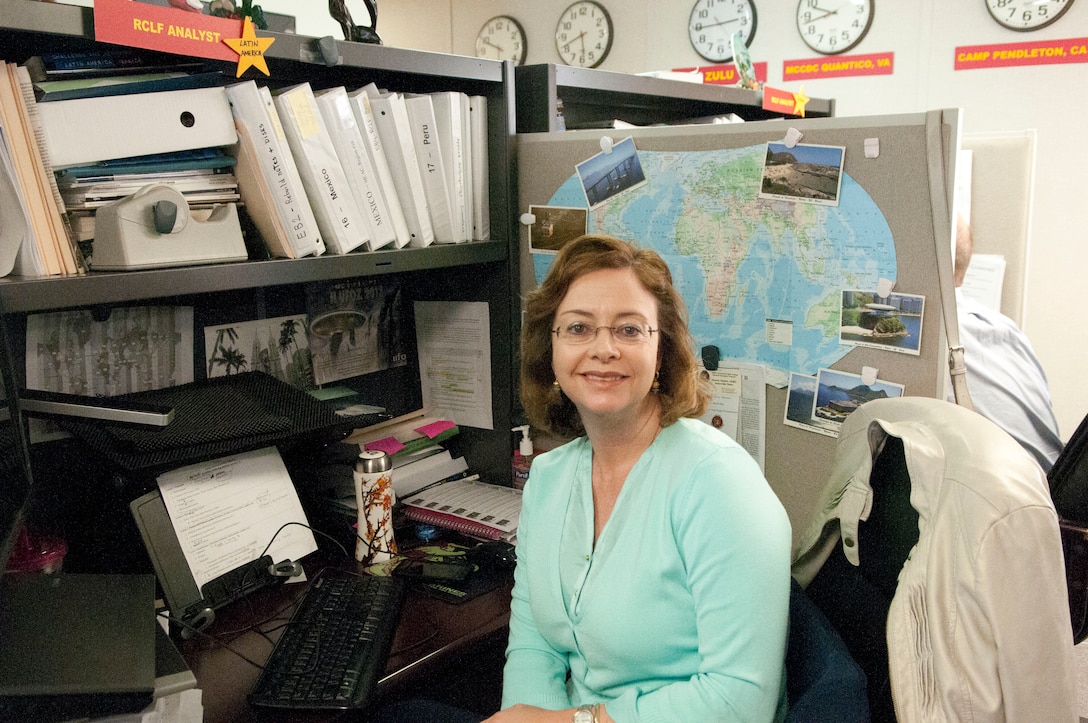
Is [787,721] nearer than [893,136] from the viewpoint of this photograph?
Yes

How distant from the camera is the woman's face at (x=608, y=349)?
121 centimetres

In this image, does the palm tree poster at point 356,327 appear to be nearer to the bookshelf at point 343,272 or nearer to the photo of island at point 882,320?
the bookshelf at point 343,272

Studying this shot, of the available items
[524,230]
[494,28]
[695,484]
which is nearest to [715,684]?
[695,484]

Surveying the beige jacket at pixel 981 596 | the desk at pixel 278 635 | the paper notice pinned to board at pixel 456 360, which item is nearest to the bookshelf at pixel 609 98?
the paper notice pinned to board at pixel 456 360

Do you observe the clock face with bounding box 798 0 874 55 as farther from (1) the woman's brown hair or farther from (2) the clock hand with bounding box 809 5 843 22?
(1) the woman's brown hair

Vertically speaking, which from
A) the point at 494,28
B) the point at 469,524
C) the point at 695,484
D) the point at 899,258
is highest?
the point at 494,28

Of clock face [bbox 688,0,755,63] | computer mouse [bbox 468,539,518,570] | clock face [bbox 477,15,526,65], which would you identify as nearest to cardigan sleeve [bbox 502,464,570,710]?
computer mouse [bbox 468,539,518,570]

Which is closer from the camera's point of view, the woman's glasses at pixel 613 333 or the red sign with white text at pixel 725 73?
the woman's glasses at pixel 613 333

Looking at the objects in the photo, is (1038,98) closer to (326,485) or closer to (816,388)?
(816,388)

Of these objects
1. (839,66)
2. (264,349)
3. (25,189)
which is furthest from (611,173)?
(839,66)

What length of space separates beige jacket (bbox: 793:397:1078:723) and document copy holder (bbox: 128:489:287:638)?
1.00 meters

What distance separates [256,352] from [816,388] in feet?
3.64

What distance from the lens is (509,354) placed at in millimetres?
1799

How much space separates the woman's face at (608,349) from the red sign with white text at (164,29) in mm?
645
